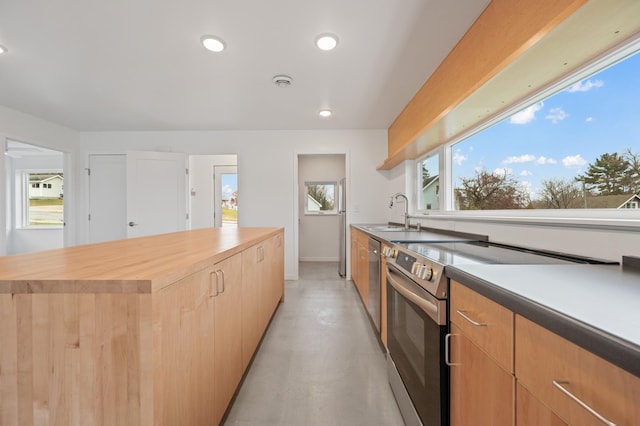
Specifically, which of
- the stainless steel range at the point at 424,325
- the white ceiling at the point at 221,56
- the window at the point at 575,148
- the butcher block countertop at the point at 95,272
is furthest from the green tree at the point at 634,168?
the butcher block countertop at the point at 95,272

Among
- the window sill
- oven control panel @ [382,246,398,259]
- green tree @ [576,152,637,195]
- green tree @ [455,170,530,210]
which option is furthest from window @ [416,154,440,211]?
green tree @ [576,152,637,195]

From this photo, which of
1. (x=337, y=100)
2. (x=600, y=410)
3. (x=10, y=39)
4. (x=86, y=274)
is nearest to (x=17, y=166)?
(x=10, y=39)

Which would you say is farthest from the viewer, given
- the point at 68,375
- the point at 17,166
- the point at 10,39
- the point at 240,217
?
the point at 17,166

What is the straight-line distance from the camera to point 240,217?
14.4ft

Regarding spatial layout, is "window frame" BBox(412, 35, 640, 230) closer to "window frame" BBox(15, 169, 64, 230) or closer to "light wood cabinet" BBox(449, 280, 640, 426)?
"light wood cabinet" BBox(449, 280, 640, 426)

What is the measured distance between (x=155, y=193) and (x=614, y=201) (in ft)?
16.2

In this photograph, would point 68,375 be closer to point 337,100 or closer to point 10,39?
point 10,39

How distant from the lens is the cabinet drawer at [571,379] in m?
0.41

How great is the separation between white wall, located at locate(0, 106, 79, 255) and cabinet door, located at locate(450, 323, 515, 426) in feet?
16.6

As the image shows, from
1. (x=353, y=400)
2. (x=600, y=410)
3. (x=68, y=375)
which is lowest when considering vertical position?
(x=353, y=400)

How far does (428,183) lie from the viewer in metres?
3.35

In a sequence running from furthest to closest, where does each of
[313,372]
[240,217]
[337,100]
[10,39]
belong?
[240,217]
[337,100]
[10,39]
[313,372]

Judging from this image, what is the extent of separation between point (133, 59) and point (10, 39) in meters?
0.82

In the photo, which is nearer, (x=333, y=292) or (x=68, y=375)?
(x=68, y=375)
